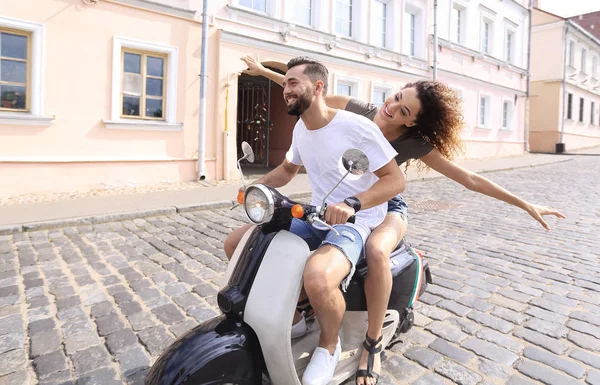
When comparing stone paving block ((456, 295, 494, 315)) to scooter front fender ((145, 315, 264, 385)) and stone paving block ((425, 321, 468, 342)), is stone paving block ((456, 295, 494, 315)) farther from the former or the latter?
scooter front fender ((145, 315, 264, 385))

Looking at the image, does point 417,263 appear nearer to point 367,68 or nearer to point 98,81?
point 98,81

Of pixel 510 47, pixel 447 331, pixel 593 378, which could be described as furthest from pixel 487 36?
pixel 593 378

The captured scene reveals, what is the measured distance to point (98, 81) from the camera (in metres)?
8.88

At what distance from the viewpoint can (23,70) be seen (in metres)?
8.25

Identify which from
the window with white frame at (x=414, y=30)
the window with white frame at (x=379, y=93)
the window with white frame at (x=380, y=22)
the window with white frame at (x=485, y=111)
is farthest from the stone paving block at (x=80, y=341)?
the window with white frame at (x=485, y=111)

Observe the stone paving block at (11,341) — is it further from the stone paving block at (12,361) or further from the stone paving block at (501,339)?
the stone paving block at (501,339)

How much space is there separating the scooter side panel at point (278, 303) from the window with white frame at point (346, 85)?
12.5 m

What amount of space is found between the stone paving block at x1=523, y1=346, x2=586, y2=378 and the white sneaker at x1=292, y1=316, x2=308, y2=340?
1.41m

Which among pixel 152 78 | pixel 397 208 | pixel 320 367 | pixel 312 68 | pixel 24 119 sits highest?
pixel 152 78

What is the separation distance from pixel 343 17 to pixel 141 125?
7.99 metres

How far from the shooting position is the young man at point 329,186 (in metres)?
1.91

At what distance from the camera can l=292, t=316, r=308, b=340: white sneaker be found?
2.11 metres

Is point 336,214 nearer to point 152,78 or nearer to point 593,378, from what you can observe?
point 593,378

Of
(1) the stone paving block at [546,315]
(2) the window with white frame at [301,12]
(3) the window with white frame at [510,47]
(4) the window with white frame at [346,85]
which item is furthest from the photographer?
(3) the window with white frame at [510,47]
